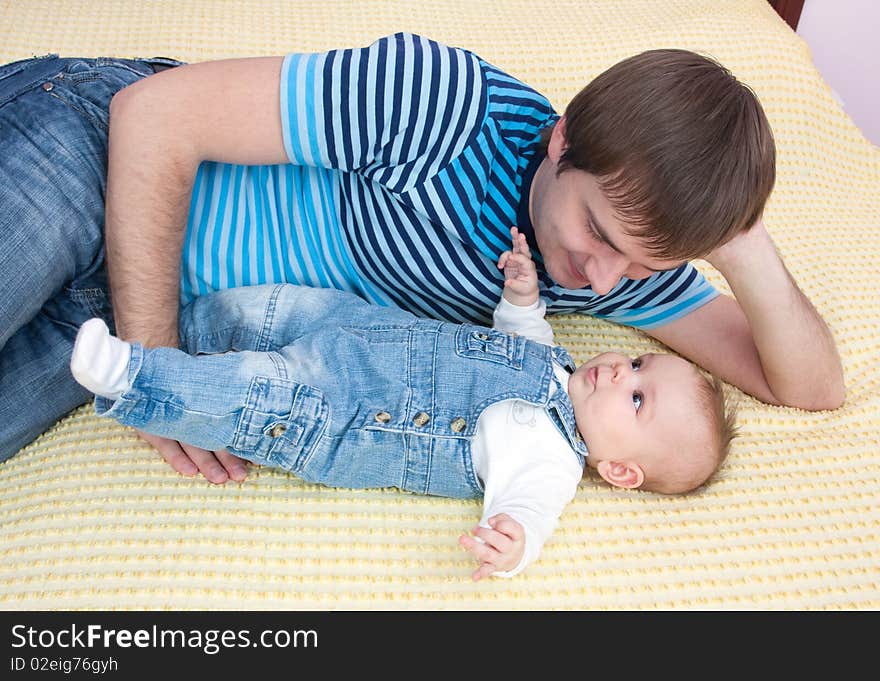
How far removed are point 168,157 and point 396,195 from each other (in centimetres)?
30

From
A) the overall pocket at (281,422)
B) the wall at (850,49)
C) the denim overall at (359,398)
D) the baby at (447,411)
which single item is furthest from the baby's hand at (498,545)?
the wall at (850,49)

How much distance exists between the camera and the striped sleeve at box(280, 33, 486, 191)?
1.00 m

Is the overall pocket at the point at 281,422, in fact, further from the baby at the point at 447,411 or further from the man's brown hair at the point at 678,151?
the man's brown hair at the point at 678,151

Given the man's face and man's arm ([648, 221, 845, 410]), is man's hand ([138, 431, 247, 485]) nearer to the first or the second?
the man's face

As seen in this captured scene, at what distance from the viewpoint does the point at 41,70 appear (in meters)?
1.15

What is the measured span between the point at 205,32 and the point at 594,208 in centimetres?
112

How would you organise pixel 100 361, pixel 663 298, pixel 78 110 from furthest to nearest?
pixel 663 298 < pixel 78 110 < pixel 100 361

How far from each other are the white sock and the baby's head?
587 millimetres

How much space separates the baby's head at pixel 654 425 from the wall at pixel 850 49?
1.80 metres

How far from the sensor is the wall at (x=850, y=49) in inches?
92.5

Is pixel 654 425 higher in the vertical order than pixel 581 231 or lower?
lower

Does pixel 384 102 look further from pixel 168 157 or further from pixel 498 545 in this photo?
pixel 498 545

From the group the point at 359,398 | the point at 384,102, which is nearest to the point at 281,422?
the point at 359,398

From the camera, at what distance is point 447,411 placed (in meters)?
1.05
